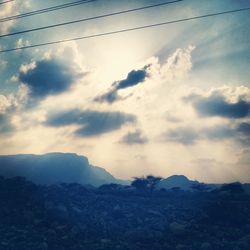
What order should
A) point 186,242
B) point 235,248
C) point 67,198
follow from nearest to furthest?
point 235,248
point 186,242
point 67,198

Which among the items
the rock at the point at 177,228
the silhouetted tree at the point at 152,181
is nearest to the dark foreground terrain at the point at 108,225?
the rock at the point at 177,228

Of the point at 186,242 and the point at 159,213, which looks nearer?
the point at 186,242

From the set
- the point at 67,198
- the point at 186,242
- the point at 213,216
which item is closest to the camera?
the point at 186,242

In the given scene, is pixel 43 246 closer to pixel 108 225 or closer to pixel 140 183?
pixel 108 225

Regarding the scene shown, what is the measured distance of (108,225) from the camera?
22938 mm

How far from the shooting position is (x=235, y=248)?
1831cm

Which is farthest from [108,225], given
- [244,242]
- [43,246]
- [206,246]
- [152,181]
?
[152,181]

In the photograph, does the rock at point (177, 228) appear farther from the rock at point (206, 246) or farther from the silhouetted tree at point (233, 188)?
the silhouetted tree at point (233, 188)

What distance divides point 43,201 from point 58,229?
8156mm

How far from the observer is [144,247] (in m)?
18.6

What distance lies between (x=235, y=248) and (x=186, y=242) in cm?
276

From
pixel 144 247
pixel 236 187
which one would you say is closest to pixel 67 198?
pixel 144 247

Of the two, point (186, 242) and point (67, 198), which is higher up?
point (67, 198)

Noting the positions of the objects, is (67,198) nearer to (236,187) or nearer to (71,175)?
(236,187)
